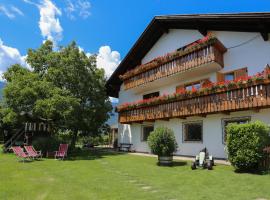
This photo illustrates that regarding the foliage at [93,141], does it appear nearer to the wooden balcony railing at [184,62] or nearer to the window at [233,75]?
the wooden balcony railing at [184,62]

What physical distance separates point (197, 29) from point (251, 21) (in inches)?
194

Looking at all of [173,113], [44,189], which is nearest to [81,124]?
[173,113]

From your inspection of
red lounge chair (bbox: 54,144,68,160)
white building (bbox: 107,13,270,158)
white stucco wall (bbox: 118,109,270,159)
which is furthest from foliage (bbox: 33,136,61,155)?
white stucco wall (bbox: 118,109,270,159)

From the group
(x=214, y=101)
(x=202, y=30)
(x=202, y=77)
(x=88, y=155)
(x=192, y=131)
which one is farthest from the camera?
(x=88, y=155)

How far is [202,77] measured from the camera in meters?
19.2

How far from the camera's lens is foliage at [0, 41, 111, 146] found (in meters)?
20.4

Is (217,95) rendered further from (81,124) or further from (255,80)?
(81,124)

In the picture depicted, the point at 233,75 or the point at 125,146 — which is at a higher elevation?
the point at 233,75

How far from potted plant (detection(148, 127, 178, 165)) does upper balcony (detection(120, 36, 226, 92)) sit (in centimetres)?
562

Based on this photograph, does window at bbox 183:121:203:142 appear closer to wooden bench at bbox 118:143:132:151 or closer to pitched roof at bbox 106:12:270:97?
pitched roof at bbox 106:12:270:97

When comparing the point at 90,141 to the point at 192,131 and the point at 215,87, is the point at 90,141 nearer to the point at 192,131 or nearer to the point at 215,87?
the point at 192,131

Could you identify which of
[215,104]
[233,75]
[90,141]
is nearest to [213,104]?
[215,104]

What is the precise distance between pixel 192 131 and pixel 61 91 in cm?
1017

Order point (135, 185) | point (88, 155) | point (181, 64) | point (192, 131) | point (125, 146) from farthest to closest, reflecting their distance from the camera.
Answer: point (125, 146)
point (88, 155)
point (192, 131)
point (181, 64)
point (135, 185)
